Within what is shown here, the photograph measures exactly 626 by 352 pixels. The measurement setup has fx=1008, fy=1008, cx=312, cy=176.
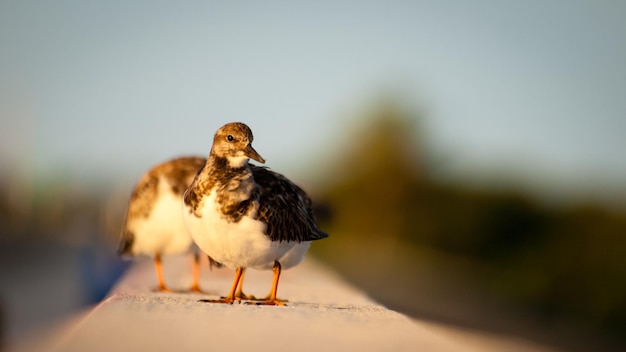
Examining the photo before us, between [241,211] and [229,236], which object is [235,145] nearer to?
[241,211]

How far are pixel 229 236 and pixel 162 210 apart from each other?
11.8 feet

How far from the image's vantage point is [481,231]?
35.9 metres

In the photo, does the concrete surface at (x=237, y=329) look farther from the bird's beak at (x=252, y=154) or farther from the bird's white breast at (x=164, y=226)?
the bird's white breast at (x=164, y=226)

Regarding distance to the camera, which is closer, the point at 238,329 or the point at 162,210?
the point at 238,329

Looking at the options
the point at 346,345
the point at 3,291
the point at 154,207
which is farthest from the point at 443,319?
the point at 3,291

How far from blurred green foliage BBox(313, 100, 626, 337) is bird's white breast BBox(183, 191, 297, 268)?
56.6 feet

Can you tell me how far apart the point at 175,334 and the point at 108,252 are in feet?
123

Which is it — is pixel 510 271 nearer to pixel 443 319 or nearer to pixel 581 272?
pixel 581 272

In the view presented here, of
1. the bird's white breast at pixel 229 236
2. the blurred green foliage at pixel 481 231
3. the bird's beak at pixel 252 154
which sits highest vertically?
the bird's beak at pixel 252 154

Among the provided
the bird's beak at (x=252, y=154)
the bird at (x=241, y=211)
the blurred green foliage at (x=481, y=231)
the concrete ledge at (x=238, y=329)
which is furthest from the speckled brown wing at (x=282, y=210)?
the blurred green foliage at (x=481, y=231)

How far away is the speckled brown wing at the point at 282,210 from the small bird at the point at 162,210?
8.07 feet

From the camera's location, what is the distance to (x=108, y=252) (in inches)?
1731

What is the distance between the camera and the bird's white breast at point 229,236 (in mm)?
9133

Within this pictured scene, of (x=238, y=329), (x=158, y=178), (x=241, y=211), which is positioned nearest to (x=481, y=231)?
(x=158, y=178)
